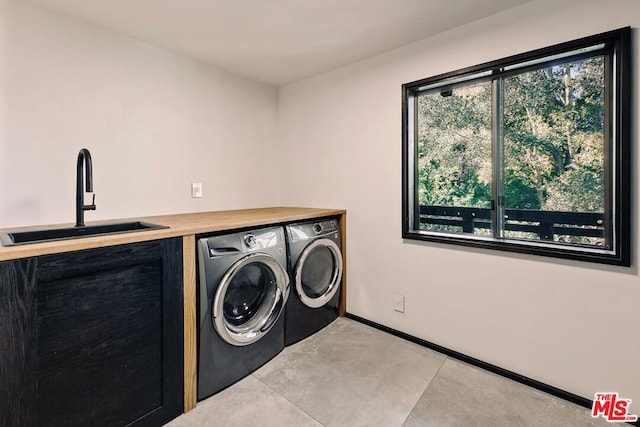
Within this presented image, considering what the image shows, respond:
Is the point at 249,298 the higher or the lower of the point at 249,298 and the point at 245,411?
the higher

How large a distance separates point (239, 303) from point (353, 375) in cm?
83

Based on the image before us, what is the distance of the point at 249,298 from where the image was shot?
191 centimetres

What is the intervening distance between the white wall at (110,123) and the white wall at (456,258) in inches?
27.7

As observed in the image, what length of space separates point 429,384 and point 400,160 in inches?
58.3

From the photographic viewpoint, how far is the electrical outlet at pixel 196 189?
2436 mm

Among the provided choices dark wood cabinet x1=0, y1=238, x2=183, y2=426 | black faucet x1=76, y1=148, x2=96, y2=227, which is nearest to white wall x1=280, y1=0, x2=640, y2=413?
dark wood cabinet x1=0, y1=238, x2=183, y2=426

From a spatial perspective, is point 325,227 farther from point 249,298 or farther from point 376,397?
point 376,397

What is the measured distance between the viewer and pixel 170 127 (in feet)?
7.48

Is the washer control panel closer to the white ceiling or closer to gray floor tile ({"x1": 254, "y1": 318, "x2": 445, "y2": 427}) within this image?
gray floor tile ({"x1": 254, "y1": 318, "x2": 445, "y2": 427})

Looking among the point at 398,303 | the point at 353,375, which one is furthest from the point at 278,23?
the point at 353,375

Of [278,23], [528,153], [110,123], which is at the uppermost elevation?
[278,23]

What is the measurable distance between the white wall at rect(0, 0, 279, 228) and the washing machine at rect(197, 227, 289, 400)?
916 mm

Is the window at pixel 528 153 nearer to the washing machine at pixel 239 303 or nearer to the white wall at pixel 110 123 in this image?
the washing machine at pixel 239 303

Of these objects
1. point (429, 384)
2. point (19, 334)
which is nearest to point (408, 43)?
point (429, 384)
